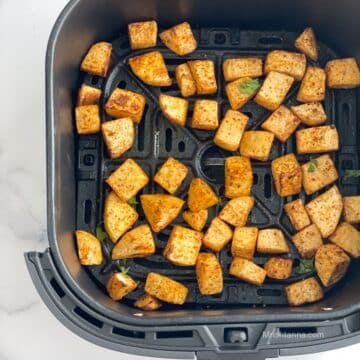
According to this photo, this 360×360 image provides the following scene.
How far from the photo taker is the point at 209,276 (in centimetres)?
129

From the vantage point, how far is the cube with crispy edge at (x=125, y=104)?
134cm

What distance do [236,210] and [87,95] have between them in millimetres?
357

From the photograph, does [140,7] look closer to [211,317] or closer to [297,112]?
[297,112]

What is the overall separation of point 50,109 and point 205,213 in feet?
1.19

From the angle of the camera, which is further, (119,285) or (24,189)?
(24,189)

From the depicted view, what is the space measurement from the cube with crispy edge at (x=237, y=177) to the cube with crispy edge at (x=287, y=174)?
5cm

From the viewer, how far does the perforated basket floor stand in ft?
4.38

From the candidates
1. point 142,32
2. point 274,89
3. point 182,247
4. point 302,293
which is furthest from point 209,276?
point 142,32

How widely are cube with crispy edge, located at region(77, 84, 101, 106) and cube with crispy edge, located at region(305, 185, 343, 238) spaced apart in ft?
1.52

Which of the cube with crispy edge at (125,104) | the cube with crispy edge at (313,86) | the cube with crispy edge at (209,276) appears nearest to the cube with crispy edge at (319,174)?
the cube with crispy edge at (313,86)

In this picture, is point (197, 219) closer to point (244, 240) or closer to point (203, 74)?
point (244, 240)

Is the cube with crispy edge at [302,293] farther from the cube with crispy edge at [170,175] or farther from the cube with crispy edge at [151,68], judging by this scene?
the cube with crispy edge at [151,68]

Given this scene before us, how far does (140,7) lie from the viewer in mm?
1349

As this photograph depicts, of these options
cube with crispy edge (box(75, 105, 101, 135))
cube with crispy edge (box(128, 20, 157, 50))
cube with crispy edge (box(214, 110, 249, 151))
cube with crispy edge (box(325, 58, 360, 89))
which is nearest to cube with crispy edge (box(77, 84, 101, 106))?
cube with crispy edge (box(75, 105, 101, 135))
